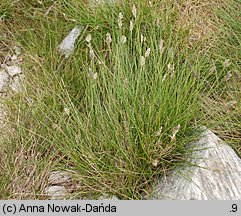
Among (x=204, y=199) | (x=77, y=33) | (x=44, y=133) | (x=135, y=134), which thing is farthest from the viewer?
(x=77, y=33)

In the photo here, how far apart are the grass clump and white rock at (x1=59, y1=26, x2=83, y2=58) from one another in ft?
0.14

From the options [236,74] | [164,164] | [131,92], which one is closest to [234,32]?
[236,74]

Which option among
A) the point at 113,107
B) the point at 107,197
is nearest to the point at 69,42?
the point at 113,107

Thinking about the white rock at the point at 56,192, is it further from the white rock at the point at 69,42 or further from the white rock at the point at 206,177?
the white rock at the point at 69,42

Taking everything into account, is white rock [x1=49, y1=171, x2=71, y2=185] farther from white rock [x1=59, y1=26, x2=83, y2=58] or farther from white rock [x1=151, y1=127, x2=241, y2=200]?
white rock [x1=59, y1=26, x2=83, y2=58]

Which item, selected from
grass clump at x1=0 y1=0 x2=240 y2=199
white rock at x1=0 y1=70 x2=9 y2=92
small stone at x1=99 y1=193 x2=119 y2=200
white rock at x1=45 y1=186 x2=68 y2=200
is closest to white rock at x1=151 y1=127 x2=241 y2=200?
grass clump at x1=0 y1=0 x2=240 y2=199

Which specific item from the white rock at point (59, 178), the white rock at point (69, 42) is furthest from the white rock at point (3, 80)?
the white rock at point (59, 178)

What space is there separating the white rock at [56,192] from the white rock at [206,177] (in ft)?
1.71

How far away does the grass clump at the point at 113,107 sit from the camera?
1962 mm

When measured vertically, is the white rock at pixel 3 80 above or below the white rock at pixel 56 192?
above

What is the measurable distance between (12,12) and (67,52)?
23.1 inches

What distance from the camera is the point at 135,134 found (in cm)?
197

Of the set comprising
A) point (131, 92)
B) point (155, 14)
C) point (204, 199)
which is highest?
point (155, 14)

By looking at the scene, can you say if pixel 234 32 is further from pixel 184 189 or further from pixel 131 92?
pixel 184 189
